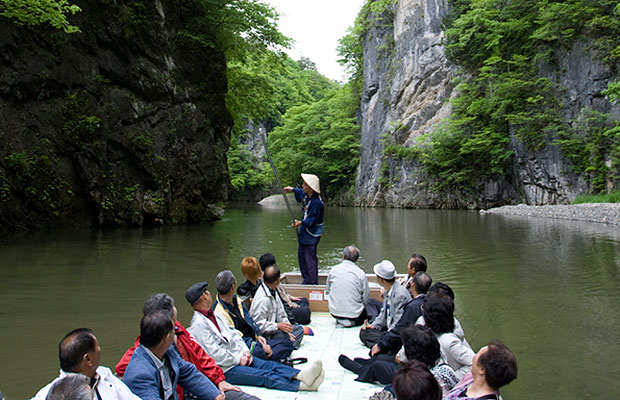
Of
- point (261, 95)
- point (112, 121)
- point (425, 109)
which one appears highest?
point (425, 109)

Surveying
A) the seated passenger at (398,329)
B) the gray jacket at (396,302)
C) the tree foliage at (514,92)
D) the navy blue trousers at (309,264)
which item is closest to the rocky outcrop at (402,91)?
the tree foliage at (514,92)

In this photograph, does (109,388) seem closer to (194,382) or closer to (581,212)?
(194,382)

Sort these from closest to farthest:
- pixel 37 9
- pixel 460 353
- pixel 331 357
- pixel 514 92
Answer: pixel 460 353
pixel 331 357
pixel 37 9
pixel 514 92

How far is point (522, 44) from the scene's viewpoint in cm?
2608

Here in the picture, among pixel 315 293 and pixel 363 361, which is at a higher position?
pixel 315 293

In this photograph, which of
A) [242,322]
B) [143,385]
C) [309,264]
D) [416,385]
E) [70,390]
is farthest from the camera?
[309,264]

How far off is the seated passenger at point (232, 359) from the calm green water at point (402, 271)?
1.58 meters

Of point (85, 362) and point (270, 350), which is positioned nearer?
point (85, 362)

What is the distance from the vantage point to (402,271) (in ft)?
28.8

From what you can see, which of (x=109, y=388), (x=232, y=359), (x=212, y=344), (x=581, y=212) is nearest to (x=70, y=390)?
(x=109, y=388)

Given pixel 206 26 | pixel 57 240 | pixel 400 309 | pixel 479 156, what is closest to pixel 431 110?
pixel 479 156

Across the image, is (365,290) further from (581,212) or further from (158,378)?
(581,212)

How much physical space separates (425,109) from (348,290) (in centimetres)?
3062

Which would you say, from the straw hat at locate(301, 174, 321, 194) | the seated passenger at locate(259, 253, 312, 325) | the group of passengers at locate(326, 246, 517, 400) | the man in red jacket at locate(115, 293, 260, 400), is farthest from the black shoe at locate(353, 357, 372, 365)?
the straw hat at locate(301, 174, 321, 194)
